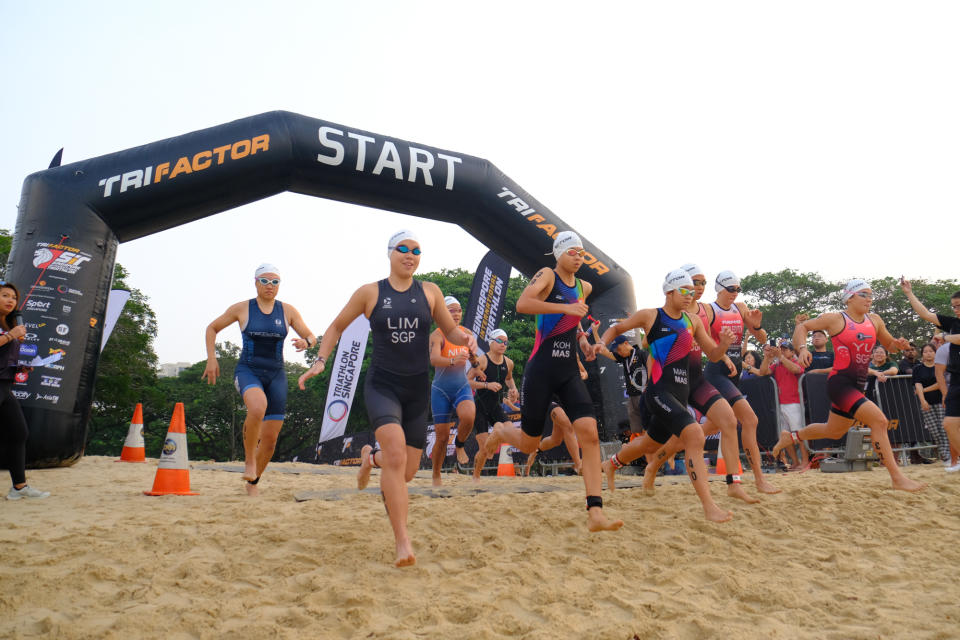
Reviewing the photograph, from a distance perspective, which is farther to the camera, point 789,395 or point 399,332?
point 789,395

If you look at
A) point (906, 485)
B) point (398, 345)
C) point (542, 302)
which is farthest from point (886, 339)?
point (398, 345)

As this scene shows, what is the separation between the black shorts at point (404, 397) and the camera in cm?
429

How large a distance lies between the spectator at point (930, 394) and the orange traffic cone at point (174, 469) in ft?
34.5

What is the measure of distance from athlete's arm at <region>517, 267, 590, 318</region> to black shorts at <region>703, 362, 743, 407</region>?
2437 millimetres

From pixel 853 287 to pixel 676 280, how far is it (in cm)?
268

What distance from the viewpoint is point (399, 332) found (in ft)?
14.5

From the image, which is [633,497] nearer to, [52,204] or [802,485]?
[802,485]

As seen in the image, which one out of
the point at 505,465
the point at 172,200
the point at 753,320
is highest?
the point at 172,200

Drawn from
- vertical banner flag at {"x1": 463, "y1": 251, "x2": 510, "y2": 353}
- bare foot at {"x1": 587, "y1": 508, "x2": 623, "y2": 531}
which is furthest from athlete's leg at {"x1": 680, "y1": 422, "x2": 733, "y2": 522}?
vertical banner flag at {"x1": 463, "y1": 251, "x2": 510, "y2": 353}

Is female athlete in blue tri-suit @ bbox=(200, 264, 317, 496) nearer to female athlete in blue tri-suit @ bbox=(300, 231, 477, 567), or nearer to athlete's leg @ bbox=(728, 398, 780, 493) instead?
female athlete in blue tri-suit @ bbox=(300, 231, 477, 567)

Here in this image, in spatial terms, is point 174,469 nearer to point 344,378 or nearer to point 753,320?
point 753,320

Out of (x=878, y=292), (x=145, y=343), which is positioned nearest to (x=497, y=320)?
(x=145, y=343)

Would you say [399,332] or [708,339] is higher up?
[708,339]

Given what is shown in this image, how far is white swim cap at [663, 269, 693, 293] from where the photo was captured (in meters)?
5.59
